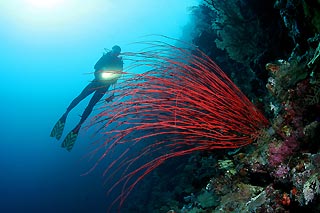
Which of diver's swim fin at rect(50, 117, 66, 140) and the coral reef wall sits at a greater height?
diver's swim fin at rect(50, 117, 66, 140)

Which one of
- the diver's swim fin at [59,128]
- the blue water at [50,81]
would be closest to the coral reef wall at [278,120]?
the diver's swim fin at [59,128]

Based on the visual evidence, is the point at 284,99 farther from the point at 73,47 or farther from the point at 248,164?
the point at 73,47

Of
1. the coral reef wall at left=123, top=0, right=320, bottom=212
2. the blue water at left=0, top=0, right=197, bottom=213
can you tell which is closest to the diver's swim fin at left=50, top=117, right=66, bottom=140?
the coral reef wall at left=123, top=0, right=320, bottom=212

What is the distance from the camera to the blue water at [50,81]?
32.7 metres

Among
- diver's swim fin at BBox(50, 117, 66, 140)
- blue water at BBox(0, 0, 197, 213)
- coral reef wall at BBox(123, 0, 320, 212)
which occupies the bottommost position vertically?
coral reef wall at BBox(123, 0, 320, 212)

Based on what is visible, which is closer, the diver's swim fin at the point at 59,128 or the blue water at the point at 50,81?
the diver's swim fin at the point at 59,128

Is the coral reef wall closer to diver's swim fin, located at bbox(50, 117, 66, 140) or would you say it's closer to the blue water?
diver's swim fin, located at bbox(50, 117, 66, 140)

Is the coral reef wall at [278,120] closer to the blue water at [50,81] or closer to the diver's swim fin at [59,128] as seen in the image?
the diver's swim fin at [59,128]

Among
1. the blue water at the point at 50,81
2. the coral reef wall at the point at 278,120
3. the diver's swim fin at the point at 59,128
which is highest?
the blue water at the point at 50,81

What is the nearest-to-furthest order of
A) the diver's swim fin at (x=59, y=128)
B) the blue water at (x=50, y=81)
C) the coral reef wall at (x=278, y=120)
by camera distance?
the coral reef wall at (x=278, y=120) < the diver's swim fin at (x=59, y=128) < the blue water at (x=50, y=81)

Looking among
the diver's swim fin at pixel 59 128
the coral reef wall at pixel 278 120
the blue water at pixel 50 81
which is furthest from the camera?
the blue water at pixel 50 81

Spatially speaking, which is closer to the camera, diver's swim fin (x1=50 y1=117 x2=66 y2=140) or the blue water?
diver's swim fin (x1=50 y1=117 x2=66 y2=140)

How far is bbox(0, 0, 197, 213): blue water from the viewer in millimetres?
32719

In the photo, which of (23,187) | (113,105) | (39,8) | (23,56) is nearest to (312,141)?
(113,105)
